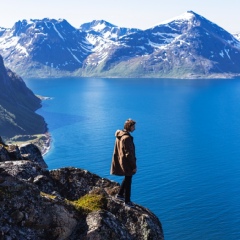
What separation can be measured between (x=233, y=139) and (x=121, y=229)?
18523 centimetres

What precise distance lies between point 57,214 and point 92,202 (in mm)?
2872

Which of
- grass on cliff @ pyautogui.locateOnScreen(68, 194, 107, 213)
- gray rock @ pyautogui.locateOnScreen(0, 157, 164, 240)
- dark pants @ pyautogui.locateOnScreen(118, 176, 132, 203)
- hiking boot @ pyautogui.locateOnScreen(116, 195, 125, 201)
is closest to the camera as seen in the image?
gray rock @ pyautogui.locateOnScreen(0, 157, 164, 240)

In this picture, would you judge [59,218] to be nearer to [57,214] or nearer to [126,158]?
[57,214]

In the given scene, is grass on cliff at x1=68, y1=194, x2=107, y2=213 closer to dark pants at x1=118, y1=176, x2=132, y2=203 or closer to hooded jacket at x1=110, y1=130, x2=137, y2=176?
dark pants at x1=118, y1=176, x2=132, y2=203

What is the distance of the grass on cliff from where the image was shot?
1854 cm

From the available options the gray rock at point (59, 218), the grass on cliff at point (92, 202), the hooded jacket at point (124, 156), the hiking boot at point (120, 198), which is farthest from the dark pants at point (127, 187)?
the grass on cliff at point (92, 202)

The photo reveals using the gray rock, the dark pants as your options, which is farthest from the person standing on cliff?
the gray rock

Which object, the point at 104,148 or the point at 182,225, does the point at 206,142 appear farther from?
the point at 182,225

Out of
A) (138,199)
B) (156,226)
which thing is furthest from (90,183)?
(138,199)

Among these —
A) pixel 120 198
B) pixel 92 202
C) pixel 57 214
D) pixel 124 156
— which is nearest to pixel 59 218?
pixel 57 214

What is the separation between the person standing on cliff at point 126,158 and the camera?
2053 centimetres

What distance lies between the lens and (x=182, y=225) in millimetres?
96375

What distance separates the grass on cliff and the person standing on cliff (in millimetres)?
1517

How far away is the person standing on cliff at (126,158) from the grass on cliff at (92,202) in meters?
1.52
